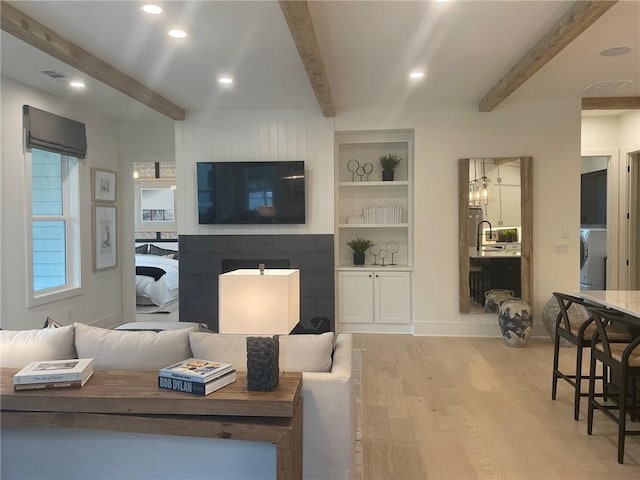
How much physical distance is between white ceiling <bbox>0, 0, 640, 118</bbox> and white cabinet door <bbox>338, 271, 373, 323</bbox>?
2.10m

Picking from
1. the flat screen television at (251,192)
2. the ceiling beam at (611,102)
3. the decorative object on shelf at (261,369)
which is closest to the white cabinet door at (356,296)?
the flat screen television at (251,192)

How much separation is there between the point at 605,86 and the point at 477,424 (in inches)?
151

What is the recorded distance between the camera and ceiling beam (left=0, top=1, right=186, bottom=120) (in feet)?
9.75

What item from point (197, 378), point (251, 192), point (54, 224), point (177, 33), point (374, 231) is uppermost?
point (177, 33)

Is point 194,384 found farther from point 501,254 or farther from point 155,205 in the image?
point 155,205

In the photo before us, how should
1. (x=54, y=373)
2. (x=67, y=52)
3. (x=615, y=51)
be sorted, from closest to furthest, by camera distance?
(x=54, y=373), (x=67, y=52), (x=615, y=51)

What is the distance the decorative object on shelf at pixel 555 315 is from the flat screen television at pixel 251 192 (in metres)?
2.93

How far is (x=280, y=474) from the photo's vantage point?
5.39 ft

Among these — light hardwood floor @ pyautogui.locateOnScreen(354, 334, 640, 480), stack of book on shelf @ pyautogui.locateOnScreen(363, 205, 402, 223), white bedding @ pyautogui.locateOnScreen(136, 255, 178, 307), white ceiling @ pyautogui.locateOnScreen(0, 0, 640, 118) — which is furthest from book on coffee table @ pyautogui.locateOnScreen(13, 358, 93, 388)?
white bedding @ pyautogui.locateOnScreen(136, 255, 178, 307)

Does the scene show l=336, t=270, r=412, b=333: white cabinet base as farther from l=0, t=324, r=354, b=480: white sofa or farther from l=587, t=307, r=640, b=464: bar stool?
l=0, t=324, r=354, b=480: white sofa

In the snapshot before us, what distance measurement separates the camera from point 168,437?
186 cm

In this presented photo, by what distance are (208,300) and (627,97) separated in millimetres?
5420

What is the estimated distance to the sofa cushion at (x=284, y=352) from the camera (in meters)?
2.07

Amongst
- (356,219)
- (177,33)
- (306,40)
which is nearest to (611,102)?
(356,219)
